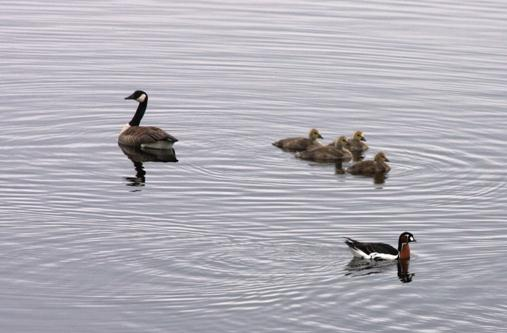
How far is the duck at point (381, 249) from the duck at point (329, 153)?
6.55 metres

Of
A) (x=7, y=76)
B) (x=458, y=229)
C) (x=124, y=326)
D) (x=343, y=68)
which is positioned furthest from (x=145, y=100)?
(x=124, y=326)

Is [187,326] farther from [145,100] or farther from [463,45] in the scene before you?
[463,45]

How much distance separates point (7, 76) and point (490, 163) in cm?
1264

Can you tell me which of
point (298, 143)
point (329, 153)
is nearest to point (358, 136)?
point (329, 153)

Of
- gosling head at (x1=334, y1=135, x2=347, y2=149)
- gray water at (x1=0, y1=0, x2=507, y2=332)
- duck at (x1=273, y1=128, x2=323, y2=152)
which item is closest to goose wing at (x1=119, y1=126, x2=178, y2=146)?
gray water at (x1=0, y1=0, x2=507, y2=332)

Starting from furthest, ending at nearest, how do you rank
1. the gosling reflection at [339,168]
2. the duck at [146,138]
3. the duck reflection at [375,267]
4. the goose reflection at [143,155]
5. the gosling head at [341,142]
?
the duck at [146,138], the gosling head at [341,142], the goose reflection at [143,155], the gosling reflection at [339,168], the duck reflection at [375,267]

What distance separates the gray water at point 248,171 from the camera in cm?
1992

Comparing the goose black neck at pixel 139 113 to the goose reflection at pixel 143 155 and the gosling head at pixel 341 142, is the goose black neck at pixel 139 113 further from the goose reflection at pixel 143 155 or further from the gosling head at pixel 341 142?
the gosling head at pixel 341 142

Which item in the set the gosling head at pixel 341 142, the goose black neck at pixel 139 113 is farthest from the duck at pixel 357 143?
the goose black neck at pixel 139 113

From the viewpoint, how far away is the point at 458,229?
23641mm

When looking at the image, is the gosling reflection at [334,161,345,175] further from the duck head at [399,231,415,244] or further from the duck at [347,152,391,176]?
the duck head at [399,231,415,244]

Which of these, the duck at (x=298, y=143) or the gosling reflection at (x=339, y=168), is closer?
the gosling reflection at (x=339, y=168)

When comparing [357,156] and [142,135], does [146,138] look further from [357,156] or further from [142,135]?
[357,156]

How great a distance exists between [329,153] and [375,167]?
1685mm
